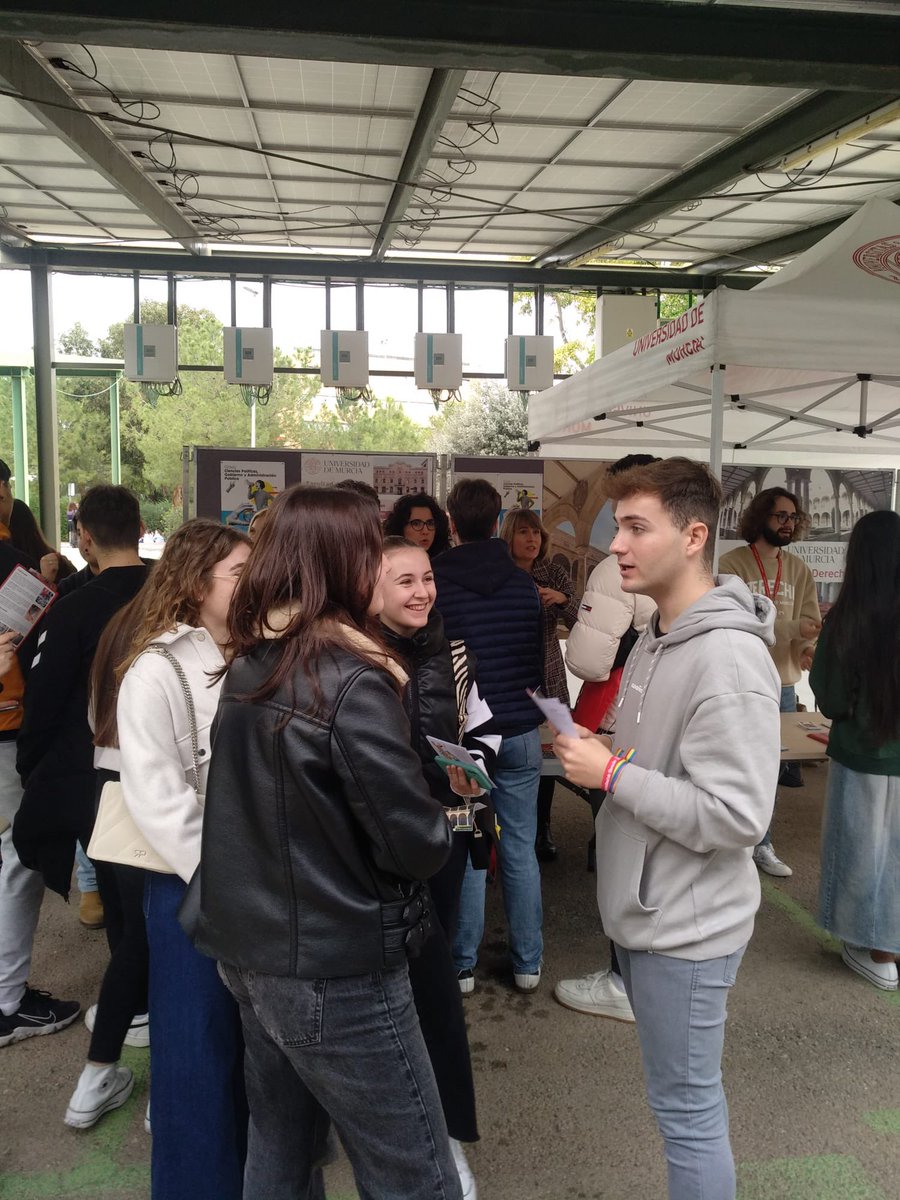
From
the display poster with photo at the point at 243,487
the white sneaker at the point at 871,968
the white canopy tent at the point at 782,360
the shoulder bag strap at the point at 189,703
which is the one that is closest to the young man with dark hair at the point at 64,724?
the shoulder bag strap at the point at 189,703

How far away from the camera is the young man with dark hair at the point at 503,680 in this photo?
9.86 feet

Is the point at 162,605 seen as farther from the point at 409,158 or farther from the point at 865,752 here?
the point at 409,158

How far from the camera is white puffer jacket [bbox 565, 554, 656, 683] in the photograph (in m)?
3.11

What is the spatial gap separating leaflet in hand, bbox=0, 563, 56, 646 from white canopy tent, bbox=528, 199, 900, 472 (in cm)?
300

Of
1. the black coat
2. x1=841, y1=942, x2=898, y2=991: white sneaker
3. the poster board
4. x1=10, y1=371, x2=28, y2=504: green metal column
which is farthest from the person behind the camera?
x1=10, y1=371, x2=28, y2=504: green metal column

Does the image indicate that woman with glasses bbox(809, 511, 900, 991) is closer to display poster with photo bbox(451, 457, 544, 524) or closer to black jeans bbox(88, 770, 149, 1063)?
black jeans bbox(88, 770, 149, 1063)

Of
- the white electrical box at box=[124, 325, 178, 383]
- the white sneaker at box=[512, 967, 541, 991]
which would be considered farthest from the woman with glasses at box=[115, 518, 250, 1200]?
the white electrical box at box=[124, 325, 178, 383]

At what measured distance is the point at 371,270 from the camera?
10359 mm

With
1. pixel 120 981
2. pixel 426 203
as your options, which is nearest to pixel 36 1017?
pixel 120 981

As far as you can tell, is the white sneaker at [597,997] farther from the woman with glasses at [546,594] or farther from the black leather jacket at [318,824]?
the black leather jacket at [318,824]

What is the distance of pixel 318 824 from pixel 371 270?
33.0 feet

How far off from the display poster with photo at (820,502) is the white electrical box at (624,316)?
17.1 ft

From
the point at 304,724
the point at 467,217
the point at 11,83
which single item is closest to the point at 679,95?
the point at 467,217

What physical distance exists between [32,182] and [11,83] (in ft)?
8.48
